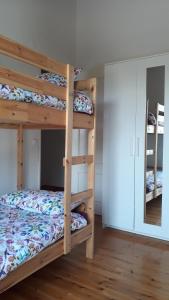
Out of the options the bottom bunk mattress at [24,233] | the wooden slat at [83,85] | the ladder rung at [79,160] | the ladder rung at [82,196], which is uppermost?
the wooden slat at [83,85]

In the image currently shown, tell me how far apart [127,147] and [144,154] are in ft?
0.76

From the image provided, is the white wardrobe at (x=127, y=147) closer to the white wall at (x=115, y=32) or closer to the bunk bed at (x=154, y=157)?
the bunk bed at (x=154, y=157)

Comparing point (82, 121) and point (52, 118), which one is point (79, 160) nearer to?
point (82, 121)

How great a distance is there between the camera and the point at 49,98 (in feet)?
6.14

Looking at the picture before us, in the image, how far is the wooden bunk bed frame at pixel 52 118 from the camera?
61.4 inches

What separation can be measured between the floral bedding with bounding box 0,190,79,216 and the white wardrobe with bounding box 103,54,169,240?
37.2 inches

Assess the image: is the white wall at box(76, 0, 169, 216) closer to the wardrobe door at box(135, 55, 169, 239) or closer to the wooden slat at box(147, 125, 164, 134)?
the wardrobe door at box(135, 55, 169, 239)

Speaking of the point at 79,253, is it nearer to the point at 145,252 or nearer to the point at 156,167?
the point at 145,252

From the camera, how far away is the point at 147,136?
300 cm

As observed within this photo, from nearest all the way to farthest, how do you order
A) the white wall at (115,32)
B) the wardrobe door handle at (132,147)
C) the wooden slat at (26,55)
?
1. the wooden slat at (26,55)
2. the wardrobe door handle at (132,147)
3. the white wall at (115,32)

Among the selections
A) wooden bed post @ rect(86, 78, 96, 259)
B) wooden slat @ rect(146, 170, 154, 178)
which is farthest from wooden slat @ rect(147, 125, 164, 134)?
wooden bed post @ rect(86, 78, 96, 259)

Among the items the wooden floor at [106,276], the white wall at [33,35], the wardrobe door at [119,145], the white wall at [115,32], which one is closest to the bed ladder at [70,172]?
the wooden floor at [106,276]

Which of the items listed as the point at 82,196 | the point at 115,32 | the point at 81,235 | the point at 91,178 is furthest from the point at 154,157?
the point at 115,32

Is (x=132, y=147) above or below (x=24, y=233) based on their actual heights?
above
